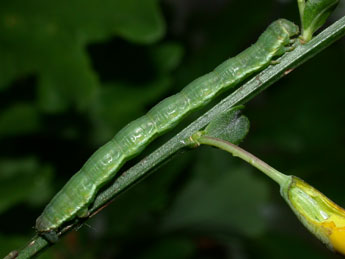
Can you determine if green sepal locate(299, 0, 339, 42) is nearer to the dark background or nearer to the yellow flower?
the yellow flower

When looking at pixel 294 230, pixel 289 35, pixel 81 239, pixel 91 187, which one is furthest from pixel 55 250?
pixel 294 230

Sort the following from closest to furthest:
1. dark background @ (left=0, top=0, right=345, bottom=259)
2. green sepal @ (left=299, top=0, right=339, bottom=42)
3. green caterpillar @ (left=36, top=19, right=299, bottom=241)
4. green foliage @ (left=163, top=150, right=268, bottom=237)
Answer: green sepal @ (left=299, top=0, right=339, bottom=42)
green caterpillar @ (left=36, top=19, right=299, bottom=241)
dark background @ (left=0, top=0, right=345, bottom=259)
green foliage @ (left=163, top=150, right=268, bottom=237)

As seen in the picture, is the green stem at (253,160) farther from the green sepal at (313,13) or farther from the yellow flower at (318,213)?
the green sepal at (313,13)

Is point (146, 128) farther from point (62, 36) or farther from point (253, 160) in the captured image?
point (62, 36)

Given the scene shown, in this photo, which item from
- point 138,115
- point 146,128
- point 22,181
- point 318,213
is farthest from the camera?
point 138,115

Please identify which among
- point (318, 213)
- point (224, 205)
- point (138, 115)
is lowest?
point (318, 213)

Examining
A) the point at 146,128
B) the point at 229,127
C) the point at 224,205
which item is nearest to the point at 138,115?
the point at 224,205

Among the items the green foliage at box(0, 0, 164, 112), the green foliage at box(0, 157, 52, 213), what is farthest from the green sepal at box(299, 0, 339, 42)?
the green foliage at box(0, 157, 52, 213)
